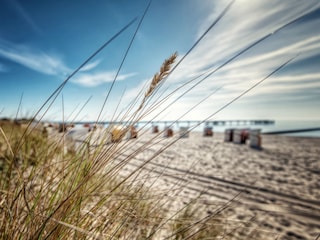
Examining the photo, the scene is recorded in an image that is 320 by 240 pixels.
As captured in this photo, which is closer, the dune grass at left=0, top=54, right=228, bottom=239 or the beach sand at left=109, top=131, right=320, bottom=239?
the dune grass at left=0, top=54, right=228, bottom=239

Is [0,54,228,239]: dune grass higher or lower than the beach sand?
higher

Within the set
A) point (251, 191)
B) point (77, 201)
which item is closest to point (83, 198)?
point (77, 201)

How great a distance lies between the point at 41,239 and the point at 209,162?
5.35m

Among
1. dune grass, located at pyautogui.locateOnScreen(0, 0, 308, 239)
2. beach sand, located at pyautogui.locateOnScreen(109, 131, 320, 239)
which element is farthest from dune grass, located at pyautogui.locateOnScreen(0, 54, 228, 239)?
beach sand, located at pyautogui.locateOnScreen(109, 131, 320, 239)

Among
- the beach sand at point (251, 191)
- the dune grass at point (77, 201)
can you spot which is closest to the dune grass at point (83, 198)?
the dune grass at point (77, 201)

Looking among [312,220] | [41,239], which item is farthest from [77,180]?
[312,220]

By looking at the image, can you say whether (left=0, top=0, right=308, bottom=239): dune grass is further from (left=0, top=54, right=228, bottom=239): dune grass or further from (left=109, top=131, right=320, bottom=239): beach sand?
(left=109, top=131, right=320, bottom=239): beach sand

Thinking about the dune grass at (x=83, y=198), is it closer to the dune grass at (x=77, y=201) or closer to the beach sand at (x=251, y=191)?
the dune grass at (x=77, y=201)

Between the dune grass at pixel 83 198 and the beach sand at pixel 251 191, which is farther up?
the dune grass at pixel 83 198

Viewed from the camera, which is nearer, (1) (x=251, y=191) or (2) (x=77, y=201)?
(2) (x=77, y=201)

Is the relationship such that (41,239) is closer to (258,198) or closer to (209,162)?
(258,198)

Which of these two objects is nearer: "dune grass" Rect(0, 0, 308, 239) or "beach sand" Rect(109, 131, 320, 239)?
"dune grass" Rect(0, 0, 308, 239)

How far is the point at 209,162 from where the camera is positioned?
5.76 m

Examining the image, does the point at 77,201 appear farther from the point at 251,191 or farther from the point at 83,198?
the point at 251,191
